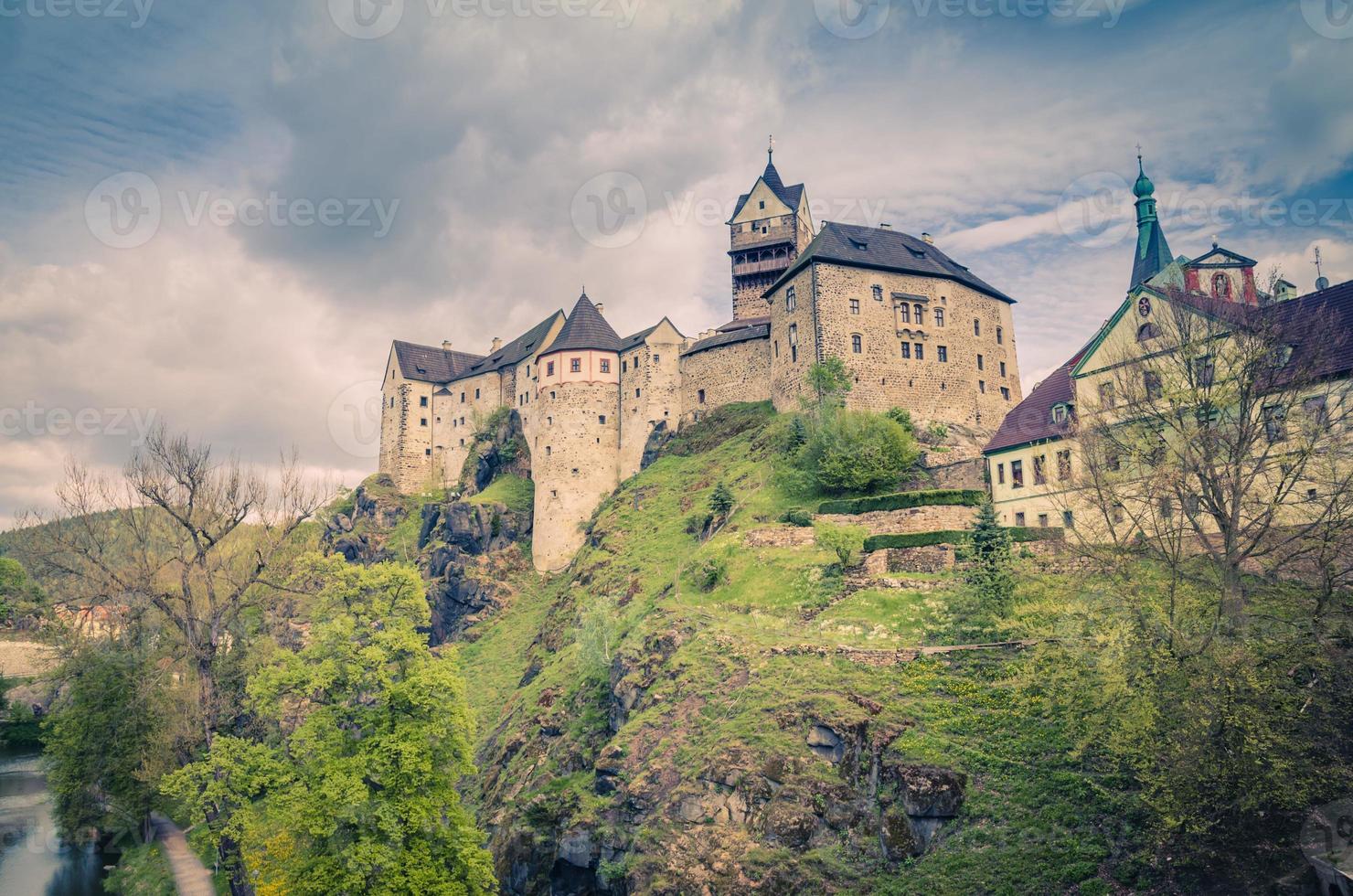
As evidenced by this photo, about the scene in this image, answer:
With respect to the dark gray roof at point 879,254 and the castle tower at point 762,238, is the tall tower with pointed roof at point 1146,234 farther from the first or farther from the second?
→ the castle tower at point 762,238

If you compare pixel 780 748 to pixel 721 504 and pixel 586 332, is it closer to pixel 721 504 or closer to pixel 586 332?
pixel 721 504

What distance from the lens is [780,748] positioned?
83.7 ft

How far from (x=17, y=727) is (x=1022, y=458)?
2929 inches

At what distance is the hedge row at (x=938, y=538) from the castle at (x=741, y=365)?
19.1 metres

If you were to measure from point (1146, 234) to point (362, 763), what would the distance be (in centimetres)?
6186

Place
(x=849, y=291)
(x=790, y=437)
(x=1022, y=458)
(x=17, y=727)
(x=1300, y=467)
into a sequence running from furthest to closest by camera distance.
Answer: (x=17, y=727), (x=849, y=291), (x=790, y=437), (x=1022, y=458), (x=1300, y=467)

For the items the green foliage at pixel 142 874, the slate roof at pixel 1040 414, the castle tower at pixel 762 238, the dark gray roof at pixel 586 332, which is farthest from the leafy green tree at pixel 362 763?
the castle tower at pixel 762 238

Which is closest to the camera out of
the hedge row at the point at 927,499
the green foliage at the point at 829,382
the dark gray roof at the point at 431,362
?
the hedge row at the point at 927,499

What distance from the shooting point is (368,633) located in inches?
1003

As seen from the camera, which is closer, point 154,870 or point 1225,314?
point 1225,314

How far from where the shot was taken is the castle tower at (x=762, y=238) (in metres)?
73.7

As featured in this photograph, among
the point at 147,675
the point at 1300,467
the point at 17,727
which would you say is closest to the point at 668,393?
the point at 147,675

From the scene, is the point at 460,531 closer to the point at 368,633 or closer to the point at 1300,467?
the point at 368,633

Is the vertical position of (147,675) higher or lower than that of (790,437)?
lower
